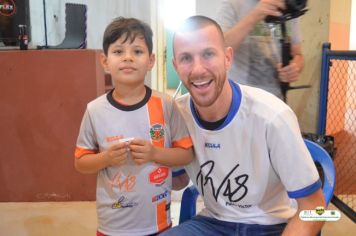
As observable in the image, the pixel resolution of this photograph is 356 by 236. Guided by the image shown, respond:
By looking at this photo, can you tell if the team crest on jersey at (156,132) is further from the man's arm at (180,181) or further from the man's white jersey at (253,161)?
the man's arm at (180,181)

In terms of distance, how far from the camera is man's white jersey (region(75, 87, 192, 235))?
122cm

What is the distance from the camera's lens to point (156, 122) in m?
1.25

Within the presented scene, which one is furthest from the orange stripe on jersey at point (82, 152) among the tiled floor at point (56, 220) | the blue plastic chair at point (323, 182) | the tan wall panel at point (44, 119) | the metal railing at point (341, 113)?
the metal railing at point (341, 113)

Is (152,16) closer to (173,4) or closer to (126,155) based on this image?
(173,4)

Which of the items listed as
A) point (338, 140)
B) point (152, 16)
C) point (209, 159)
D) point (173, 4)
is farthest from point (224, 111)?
point (173, 4)

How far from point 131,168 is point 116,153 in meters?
0.10

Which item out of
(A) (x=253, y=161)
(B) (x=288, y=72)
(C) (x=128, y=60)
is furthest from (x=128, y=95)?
(B) (x=288, y=72)

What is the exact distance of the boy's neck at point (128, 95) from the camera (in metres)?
1.25

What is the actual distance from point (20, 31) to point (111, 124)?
193 centimetres

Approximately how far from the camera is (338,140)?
318 cm

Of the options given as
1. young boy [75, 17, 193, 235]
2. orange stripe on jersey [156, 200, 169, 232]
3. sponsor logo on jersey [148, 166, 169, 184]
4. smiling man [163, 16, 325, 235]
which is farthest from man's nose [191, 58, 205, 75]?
orange stripe on jersey [156, 200, 169, 232]

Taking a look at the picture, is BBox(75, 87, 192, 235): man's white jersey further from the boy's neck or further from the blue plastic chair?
the blue plastic chair

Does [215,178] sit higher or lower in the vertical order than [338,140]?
higher

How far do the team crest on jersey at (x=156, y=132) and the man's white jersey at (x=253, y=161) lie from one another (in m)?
0.10
